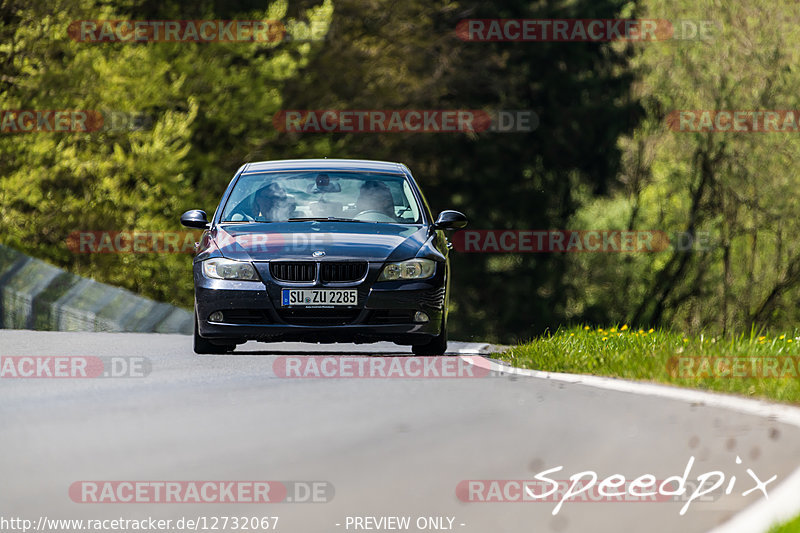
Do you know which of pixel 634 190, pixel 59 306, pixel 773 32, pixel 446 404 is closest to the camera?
pixel 446 404

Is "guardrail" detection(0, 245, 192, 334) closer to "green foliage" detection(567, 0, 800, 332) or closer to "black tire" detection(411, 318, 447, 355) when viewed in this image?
"black tire" detection(411, 318, 447, 355)

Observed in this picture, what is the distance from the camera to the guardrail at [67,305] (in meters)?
16.7

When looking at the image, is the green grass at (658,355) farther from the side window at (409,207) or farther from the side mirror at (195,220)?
the side mirror at (195,220)

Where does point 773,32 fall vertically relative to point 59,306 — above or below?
above

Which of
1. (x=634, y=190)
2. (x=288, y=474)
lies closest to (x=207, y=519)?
(x=288, y=474)

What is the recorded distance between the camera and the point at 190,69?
30.7m

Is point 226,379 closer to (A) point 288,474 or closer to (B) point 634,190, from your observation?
(A) point 288,474

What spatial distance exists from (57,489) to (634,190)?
37.2 m

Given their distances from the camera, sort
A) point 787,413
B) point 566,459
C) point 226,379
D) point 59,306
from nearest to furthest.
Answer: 1. point 566,459
2. point 787,413
3. point 226,379
4. point 59,306
